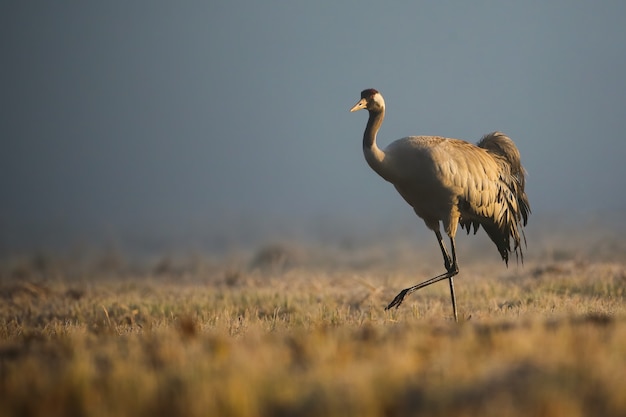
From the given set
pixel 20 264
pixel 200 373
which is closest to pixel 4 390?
pixel 200 373

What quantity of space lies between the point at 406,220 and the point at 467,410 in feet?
203

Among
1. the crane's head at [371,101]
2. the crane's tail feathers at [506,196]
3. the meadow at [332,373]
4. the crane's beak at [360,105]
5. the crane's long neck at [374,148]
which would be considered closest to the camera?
the meadow at [332,373]

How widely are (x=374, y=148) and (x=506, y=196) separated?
8.39 ft

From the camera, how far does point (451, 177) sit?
962cm

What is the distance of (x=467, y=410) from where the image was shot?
3785mm

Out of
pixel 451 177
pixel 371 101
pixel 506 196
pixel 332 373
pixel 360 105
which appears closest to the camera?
pixel 332 373

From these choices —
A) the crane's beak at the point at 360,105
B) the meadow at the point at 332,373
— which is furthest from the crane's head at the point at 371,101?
the meadow at the point at 332,373

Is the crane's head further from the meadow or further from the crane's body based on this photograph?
the meadow

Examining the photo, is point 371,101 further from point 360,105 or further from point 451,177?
point 451,177

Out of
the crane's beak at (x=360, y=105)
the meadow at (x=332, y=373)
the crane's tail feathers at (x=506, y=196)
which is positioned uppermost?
the crane's beak at (x=360, y=105)

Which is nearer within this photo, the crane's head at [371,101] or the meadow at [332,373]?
the meadow at [332,373]

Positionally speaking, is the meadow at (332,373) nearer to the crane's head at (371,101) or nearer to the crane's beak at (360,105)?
the crane's beak at (360,105)

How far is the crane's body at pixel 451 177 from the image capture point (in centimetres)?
951

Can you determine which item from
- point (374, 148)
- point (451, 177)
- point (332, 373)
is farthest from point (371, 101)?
point (332, 373)
